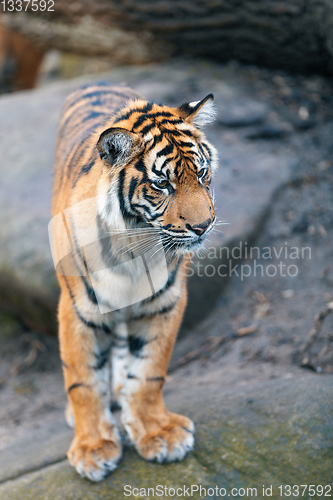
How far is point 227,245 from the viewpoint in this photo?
4340mm

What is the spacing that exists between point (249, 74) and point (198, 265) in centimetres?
293

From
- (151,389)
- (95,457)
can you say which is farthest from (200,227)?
(95,457)

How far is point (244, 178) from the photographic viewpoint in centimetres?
488

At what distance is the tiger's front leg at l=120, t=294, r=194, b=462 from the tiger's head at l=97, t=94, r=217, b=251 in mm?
614

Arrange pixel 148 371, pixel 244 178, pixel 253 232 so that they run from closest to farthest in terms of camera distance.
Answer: pixel 148 371 < pixel 253 232 < pixel 244 178

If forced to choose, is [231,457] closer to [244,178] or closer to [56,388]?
[56,388]

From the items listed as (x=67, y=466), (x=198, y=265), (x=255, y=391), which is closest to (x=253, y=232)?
(x=198, y=265)

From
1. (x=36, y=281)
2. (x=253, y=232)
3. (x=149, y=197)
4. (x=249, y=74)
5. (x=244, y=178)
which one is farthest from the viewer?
(x=249, y=74)

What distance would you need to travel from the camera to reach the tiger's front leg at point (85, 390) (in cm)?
265

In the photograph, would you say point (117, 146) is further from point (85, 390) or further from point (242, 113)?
point (242, 113)

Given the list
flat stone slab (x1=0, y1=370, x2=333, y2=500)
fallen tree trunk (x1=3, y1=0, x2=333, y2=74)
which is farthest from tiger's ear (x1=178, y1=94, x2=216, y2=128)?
fallen tree trunk (x1=3, y1=0, x2=333, y2=74)

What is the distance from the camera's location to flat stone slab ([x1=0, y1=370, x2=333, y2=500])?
243 centimetres

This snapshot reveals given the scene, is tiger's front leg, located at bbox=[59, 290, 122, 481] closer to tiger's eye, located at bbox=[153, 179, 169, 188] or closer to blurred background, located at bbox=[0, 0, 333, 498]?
blurred background, located at bbox=[0, 0, 333, 498]

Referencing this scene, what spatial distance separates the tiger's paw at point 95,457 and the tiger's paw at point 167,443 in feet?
0.44
